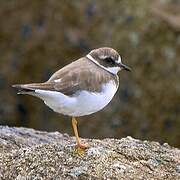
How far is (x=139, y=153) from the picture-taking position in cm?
838

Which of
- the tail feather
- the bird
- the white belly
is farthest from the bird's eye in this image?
the tail feather

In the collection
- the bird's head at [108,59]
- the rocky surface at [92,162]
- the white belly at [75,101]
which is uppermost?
the bird's head at [108,59]

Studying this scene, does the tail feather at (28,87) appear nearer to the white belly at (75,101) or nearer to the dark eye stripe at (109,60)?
the white belly at (75,101)

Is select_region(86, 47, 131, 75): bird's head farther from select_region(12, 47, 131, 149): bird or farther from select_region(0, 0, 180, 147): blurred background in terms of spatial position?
select_region(0, 0, 180, 147): blurred background

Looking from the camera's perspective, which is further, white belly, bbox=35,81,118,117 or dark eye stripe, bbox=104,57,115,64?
dark eye stripe, bbox=104,57,115,64

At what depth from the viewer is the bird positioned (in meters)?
7.72

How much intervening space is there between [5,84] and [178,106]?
3228 millimetres

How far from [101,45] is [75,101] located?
6.58 metres

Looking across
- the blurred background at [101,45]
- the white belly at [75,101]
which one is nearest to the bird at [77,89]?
the white belly at [75,101]

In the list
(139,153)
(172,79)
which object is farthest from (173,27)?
(139,153)

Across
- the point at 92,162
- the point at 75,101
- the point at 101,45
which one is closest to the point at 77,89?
the point at 75,101

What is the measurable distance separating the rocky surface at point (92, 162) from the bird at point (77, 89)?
0.23m

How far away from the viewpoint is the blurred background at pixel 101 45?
1383cm

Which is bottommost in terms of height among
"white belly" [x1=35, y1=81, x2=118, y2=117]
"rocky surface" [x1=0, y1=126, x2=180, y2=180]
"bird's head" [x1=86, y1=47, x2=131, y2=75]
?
"rocky surface" [x1=0, y1=126, x2=180, y2=180]
